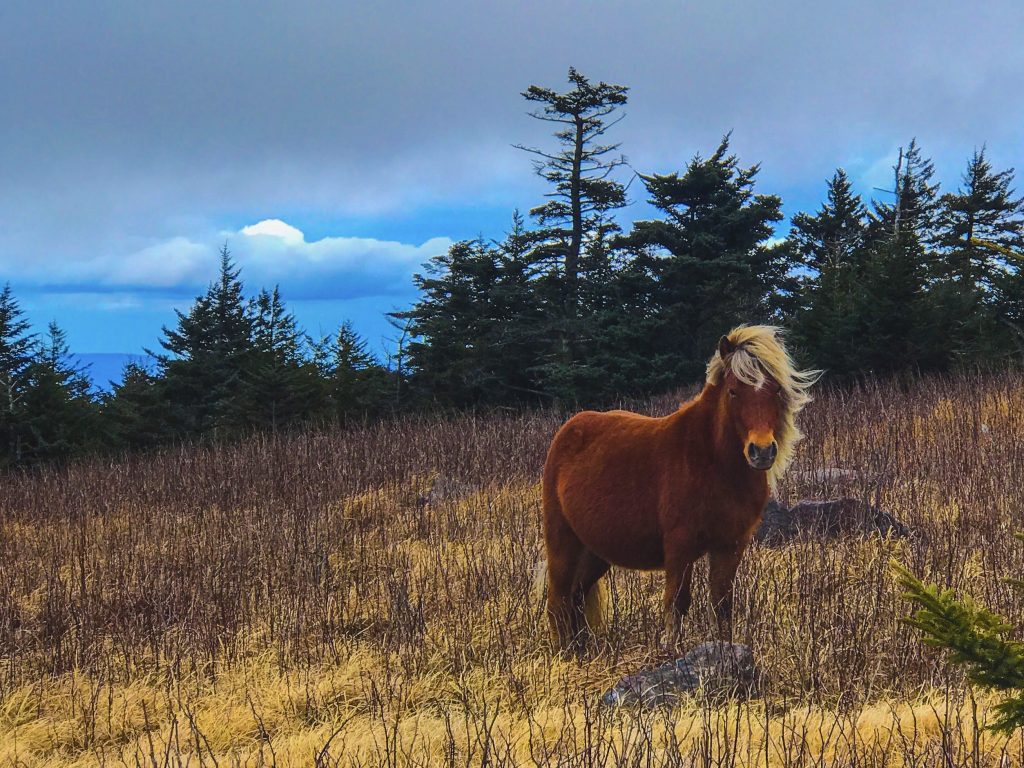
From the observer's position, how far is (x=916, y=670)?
3689 millimetres

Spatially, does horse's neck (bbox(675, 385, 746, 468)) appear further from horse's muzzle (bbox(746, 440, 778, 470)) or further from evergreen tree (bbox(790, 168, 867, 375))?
evergreen tree (bbox(790, 168, 867, 375))

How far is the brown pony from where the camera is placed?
10.9ft

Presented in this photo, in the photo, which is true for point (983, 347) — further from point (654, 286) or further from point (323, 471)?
point (323, 471)

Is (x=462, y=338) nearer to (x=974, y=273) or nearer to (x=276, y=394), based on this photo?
(x=276, y=394)

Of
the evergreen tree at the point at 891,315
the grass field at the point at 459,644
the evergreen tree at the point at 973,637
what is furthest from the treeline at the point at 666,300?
the evergreen tree at the point at 973,637

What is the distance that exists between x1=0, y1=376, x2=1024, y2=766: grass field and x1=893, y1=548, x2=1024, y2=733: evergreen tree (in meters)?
0.51

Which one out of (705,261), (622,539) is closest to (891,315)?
(705,261)

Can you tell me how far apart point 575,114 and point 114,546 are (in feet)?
55.2

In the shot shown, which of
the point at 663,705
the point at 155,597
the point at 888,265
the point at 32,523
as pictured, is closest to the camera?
the point at 663,705

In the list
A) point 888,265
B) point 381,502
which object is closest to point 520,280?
point 888,265

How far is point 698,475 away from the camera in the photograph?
339 cm

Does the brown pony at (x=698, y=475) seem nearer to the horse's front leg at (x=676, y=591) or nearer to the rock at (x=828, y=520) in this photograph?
the horse's front leg at (x=676, y=591)

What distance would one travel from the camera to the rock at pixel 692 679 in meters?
3.35

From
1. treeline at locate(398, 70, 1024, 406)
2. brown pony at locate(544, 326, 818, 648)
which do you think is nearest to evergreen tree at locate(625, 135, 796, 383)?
treeline at locate(398, 70, 1024, 406)
